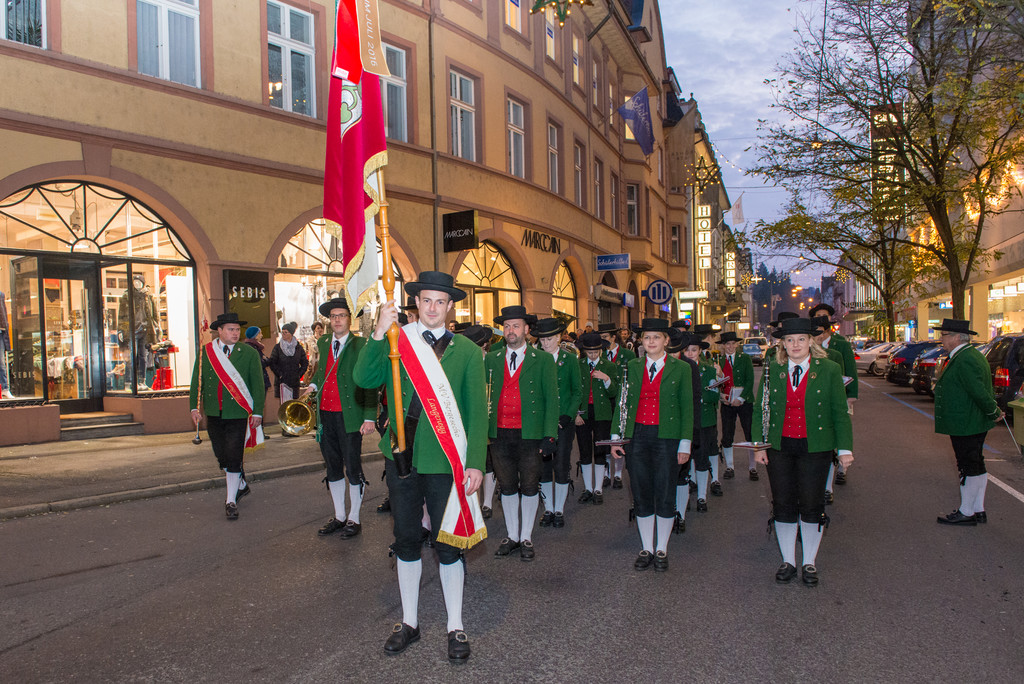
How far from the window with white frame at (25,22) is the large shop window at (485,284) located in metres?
9.39

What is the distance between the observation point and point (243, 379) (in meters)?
7.47

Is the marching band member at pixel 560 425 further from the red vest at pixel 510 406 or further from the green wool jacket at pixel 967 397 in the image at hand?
the green wool jacket at pixel 967 397

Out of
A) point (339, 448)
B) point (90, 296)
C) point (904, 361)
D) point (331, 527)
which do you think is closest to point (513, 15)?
point (90, 296)

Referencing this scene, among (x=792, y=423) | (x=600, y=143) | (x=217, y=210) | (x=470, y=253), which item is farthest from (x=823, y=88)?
(x=792, y=423)

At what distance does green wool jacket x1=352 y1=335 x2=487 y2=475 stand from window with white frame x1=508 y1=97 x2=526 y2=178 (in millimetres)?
17084

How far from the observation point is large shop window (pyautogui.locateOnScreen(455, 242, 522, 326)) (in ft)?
61.4

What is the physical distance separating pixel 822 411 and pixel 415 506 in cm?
306

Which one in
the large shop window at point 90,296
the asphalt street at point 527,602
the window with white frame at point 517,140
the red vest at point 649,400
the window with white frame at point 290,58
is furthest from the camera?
the window with white frame at point 517,140

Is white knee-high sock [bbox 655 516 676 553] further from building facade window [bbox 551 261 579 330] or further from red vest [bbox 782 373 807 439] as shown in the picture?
building facade window [bbox 551 261 579 330]

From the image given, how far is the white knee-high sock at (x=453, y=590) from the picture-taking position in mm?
4094

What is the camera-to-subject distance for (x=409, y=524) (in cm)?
413

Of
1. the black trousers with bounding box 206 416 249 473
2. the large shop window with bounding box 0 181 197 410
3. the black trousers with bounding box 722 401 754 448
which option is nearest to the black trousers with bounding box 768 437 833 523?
the black trousers with bounding box 722 401 754 448

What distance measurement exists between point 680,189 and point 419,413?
3851cm

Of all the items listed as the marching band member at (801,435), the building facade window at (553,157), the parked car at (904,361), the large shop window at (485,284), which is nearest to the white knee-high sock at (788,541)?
the marching band member at (801,435)
